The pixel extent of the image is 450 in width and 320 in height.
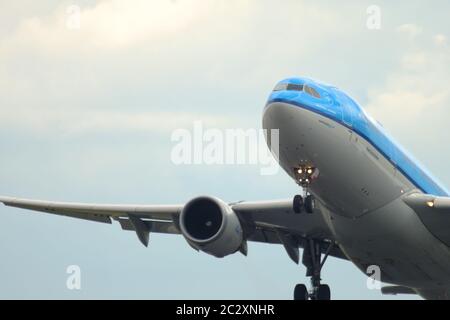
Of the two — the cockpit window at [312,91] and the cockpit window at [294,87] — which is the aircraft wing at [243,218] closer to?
the cockpit window at [312,91]

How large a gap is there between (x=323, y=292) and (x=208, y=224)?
5.55 m

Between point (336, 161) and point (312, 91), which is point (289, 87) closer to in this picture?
point (312, 91)

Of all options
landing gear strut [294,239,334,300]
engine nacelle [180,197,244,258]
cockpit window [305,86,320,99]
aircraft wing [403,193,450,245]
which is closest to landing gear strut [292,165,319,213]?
cockpit window [305,86,320,99]

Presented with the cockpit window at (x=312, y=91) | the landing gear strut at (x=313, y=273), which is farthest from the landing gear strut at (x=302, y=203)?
the landing gear strut at (x=313, y=273)

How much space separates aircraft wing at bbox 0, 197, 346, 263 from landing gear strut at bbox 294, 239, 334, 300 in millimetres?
297

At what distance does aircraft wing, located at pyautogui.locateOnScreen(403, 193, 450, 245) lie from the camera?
34531 mm

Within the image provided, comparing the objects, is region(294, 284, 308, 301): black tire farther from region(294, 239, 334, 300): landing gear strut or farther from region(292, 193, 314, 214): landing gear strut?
region(292, 193, 314, 214): landing gear strut

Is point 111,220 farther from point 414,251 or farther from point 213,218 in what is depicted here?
point 414,251

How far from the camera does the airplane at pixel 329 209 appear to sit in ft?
105

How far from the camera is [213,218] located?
37.0 metres

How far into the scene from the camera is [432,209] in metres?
34.7
